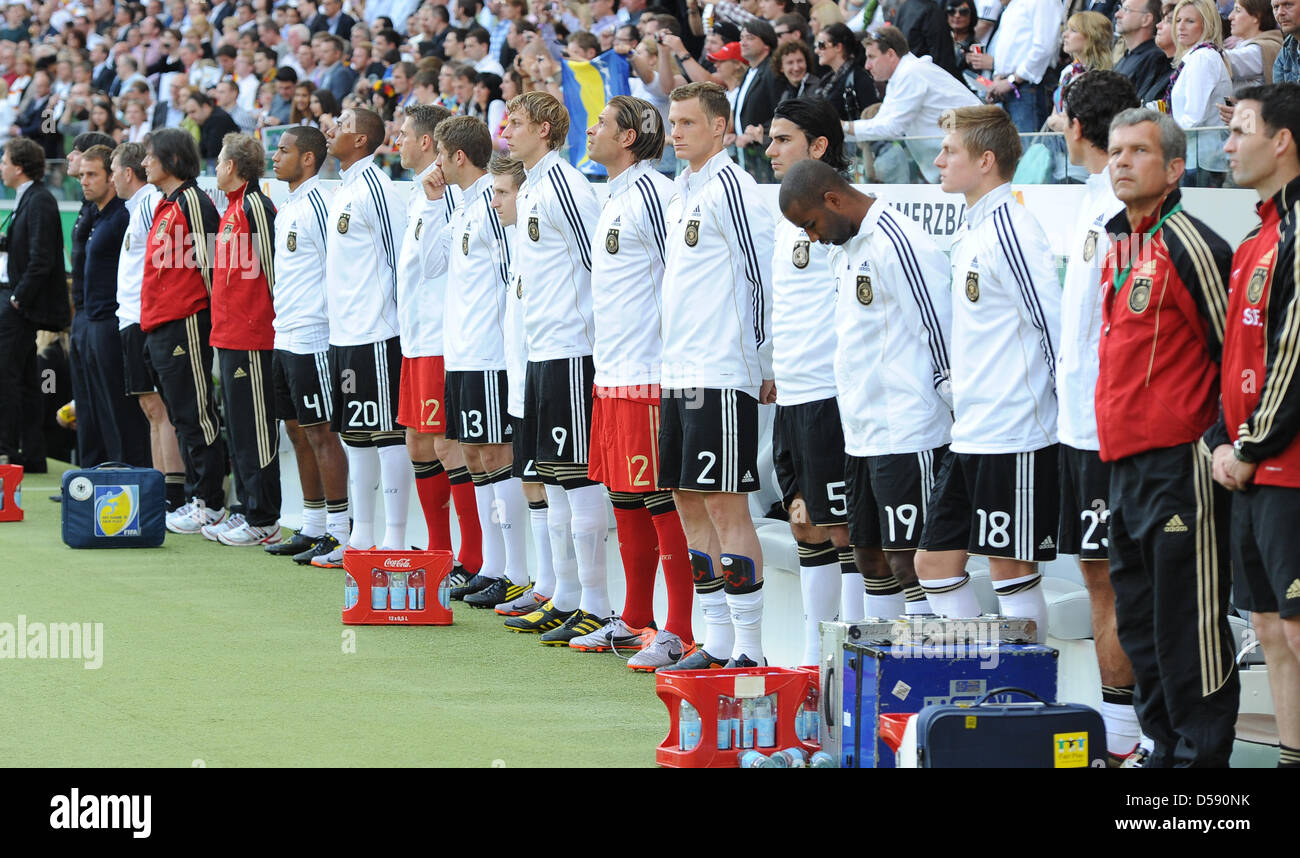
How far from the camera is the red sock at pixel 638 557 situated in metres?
7.09

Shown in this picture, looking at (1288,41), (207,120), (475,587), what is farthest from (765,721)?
(207,120)

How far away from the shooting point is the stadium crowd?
4559 mm

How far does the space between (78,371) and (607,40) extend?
4.32 metres

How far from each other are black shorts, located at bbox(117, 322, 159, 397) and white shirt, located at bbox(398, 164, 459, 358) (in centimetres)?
268

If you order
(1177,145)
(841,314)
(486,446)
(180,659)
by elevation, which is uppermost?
(1177,145)

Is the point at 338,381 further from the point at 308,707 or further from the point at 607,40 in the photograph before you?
the point at 607,40

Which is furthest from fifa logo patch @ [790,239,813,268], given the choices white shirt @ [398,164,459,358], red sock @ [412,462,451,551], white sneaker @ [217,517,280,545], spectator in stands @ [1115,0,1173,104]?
white sneaker @ [217,517,280,545]

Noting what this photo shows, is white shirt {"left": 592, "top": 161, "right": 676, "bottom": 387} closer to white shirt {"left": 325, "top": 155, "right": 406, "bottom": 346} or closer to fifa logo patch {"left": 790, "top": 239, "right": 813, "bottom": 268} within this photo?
fifa logo patch {"left": 790, "top": 239, "right": 813, "bottom": 268}

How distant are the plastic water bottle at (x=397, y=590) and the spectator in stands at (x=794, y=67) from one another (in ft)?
11.9

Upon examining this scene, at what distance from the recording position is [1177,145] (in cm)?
464

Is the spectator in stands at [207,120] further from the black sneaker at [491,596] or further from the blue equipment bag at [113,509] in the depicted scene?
the black sneaker at [491,596]

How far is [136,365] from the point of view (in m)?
10.7

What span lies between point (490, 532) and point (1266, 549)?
4757 mm
